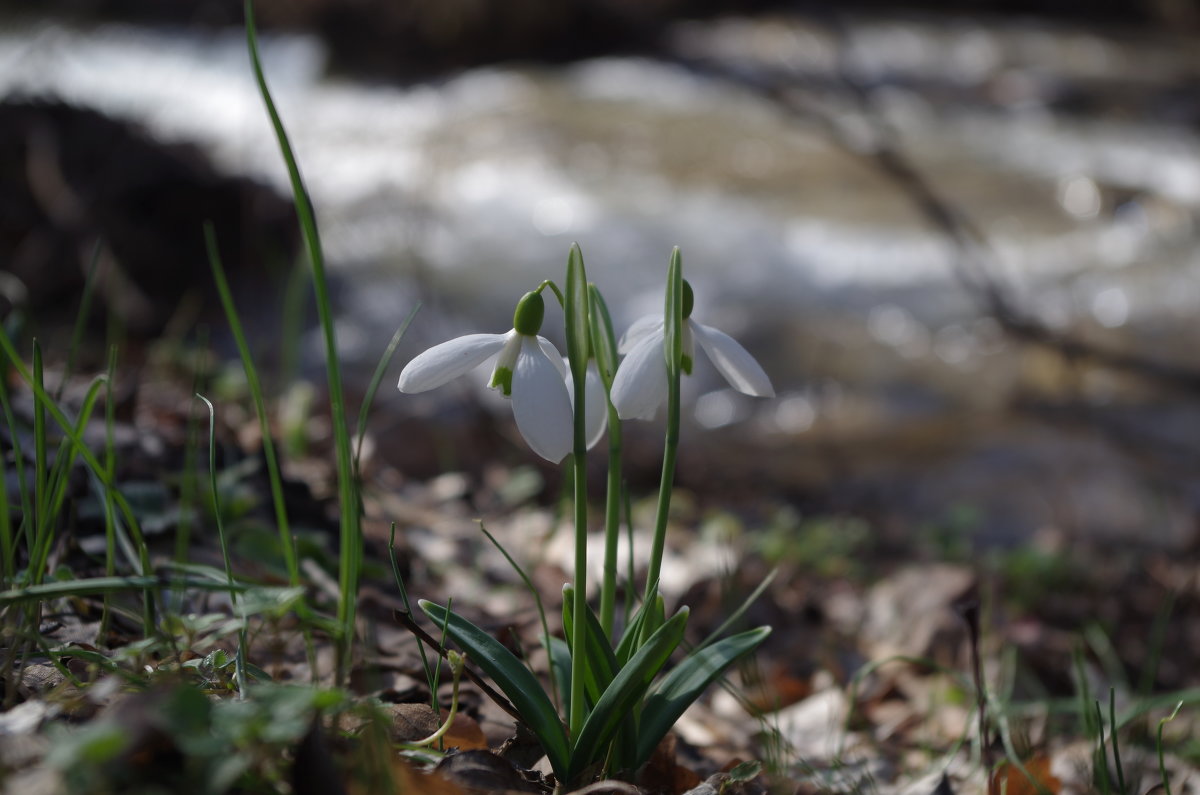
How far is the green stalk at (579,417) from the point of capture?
890 millimetres

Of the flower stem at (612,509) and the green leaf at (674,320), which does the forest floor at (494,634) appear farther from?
the green leaf at (674,320)

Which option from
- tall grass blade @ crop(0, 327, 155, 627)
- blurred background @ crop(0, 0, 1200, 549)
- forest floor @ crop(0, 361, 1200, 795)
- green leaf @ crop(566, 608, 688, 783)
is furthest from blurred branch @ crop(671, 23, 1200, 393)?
tall grass blade @ crop(0, 327, 155, 627)

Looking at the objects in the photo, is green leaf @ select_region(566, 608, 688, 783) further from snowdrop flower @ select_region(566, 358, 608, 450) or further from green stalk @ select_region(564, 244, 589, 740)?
snowdrop flower @ select_region(566, 358, 608, 450)

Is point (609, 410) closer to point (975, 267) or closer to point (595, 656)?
point (595, 656)

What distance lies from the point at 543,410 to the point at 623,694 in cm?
30

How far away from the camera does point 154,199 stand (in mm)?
5008

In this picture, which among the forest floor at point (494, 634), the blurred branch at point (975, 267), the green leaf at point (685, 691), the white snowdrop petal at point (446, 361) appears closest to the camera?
the forest floor at point (494, 634)

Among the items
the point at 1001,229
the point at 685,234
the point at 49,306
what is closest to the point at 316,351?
the point at 49,306

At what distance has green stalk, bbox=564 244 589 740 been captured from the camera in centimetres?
89

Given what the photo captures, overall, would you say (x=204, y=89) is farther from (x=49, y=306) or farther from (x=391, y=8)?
(x=49, y=306)

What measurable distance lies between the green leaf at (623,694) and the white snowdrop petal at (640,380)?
0.67 feet

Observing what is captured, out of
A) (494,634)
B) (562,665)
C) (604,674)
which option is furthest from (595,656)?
(494,634)

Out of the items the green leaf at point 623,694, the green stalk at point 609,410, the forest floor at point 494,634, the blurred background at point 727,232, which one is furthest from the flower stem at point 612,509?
the blurred background at point 727,232

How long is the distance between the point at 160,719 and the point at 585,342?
472 millimetres
